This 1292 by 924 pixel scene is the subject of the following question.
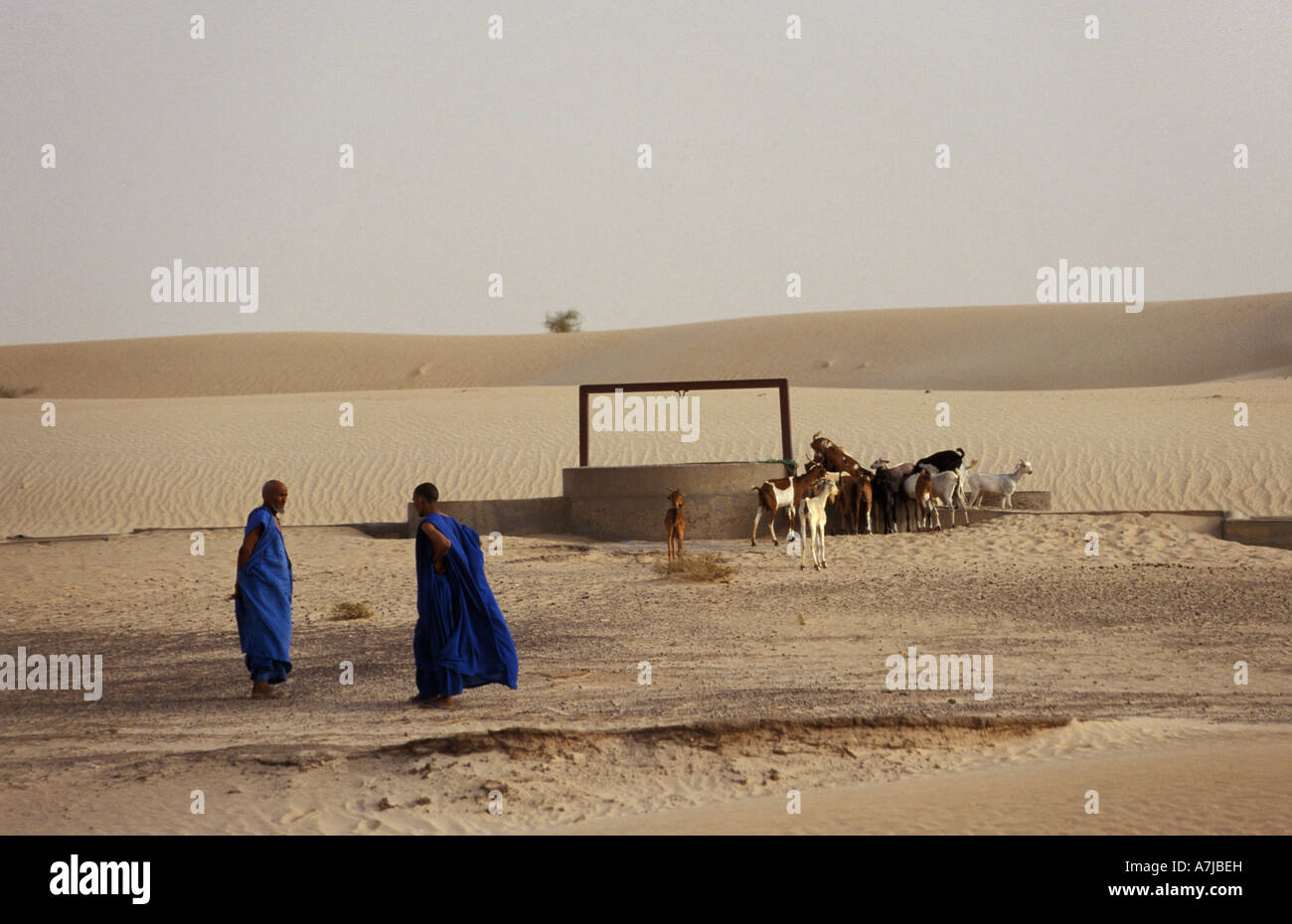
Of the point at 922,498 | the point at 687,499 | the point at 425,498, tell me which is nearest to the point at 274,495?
the point at 425,498

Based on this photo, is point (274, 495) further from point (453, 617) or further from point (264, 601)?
point (453, 617)

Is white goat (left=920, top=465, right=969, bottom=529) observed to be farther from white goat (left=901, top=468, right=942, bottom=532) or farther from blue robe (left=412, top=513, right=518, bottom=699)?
blue robe (left=412, top=513, right=518, bottom=699)

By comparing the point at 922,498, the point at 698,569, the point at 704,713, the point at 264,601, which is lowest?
the point at 704,713

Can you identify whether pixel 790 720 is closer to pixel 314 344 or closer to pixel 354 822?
pixel 354 822

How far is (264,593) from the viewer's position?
938cm

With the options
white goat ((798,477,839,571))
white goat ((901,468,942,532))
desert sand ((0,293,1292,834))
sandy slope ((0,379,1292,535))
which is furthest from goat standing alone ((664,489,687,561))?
sandy slope ((0,379,1292,535))

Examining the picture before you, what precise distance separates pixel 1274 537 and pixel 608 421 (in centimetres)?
2351

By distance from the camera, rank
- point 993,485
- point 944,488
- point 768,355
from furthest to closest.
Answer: point 768,355 < point 993,485 < point 944,488

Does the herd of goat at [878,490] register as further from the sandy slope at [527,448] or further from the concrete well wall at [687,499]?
the sandy slope at [527,448]

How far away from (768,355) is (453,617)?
6816cm

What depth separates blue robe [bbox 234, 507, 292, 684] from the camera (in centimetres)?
935

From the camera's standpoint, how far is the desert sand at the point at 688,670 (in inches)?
271

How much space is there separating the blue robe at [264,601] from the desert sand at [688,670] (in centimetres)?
37

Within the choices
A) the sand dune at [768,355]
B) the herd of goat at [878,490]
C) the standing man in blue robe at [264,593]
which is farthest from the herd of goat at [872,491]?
the sand dune at [768,355]
